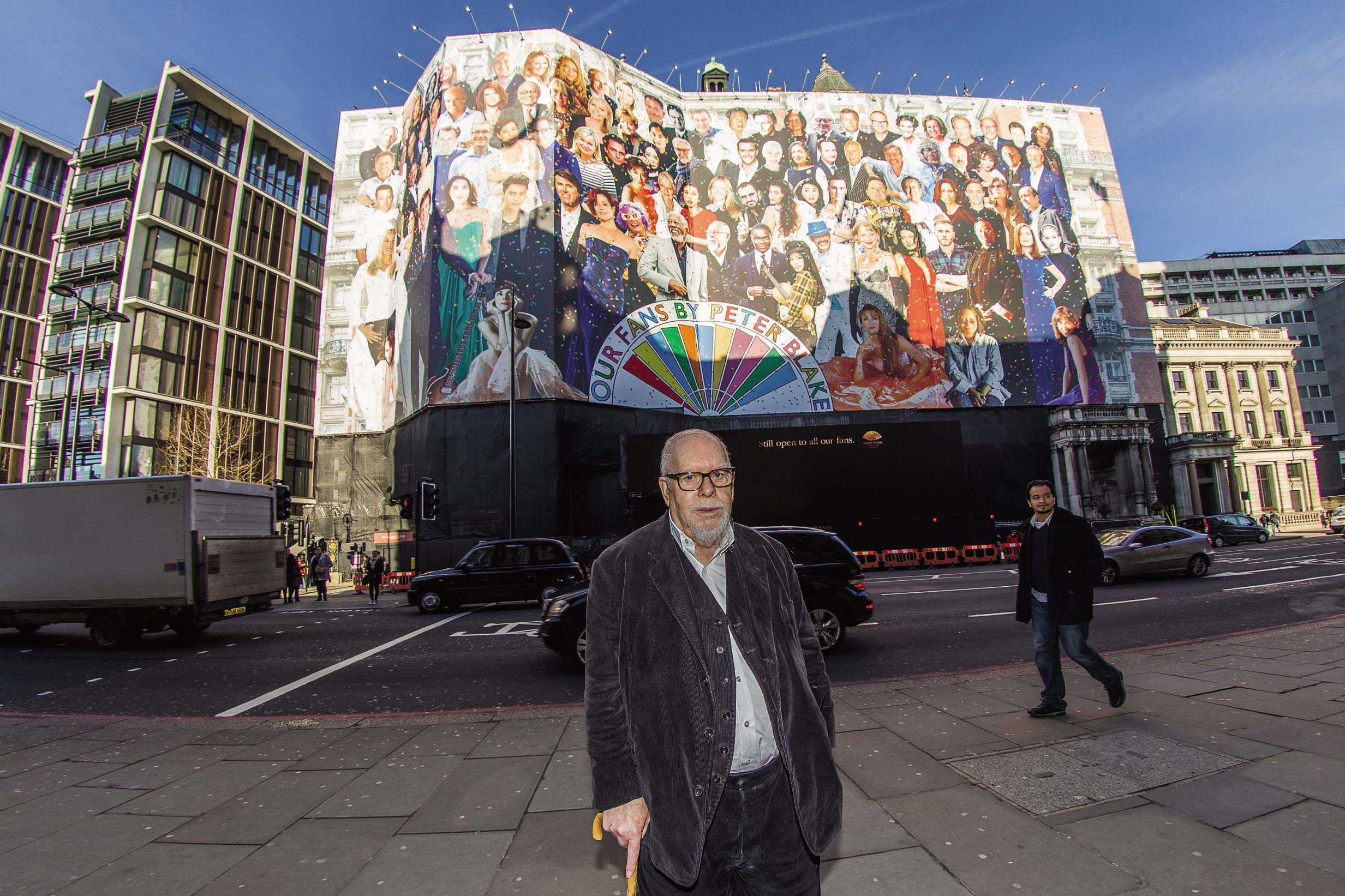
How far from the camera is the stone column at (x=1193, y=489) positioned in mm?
41656

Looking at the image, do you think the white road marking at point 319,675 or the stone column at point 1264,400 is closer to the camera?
the white road marking at point 319,675

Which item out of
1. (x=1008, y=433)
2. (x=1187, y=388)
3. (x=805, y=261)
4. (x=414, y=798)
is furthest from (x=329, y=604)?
(x=1187, y=388)

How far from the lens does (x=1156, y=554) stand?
1494 cm

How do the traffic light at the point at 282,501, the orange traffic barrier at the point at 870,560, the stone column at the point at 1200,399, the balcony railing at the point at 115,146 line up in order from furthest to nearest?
1. the stone column at the point at 1200,399
2. the balcony railing at the point at 115,146
3. the orange traffic barrier at the point at 870,560
4. the traffic light at the point at 282,501

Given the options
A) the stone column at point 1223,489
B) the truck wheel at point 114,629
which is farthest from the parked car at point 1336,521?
the truck wheel at point 114,629

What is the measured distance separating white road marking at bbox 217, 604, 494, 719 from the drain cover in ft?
23.6

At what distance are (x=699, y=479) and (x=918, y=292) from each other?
1355 inches

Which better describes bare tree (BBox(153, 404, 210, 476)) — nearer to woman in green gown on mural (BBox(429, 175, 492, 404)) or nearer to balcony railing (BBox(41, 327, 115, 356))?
balcony railing (BBox(41, 327, 115, 356))

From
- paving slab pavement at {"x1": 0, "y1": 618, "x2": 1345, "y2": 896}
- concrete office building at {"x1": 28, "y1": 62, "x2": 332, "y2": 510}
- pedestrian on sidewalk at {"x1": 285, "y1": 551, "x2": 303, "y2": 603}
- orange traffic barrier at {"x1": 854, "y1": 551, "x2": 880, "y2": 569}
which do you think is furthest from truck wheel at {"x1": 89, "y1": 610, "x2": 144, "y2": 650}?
concrete office building at {"x1": 28, "y1": 62, "x2": 332, "y2": 510}

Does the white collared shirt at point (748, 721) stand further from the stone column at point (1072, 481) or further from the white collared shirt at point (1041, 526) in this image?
the stone column at point (1072, 481)

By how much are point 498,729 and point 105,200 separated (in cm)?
6137

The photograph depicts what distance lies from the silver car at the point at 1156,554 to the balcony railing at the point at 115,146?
64.8m

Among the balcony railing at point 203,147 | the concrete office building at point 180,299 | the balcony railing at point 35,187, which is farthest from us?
the balcony railing at point 35,187

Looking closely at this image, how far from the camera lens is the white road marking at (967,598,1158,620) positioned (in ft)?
33.9
